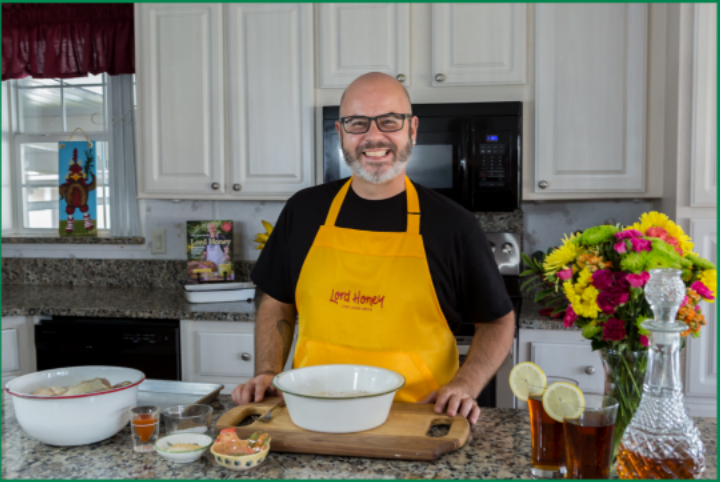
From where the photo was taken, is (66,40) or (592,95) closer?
(592,95)

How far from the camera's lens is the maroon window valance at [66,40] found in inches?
119

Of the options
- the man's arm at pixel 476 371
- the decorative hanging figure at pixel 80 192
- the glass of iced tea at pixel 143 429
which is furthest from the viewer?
the decorative hanging figure at pixel 80 192

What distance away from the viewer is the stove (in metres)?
2.26

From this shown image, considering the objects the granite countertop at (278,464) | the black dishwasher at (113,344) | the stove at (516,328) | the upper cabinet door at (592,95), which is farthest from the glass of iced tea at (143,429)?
the upper cabinet door at (592,95)

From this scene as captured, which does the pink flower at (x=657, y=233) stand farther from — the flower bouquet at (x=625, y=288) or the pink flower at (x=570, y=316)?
the pink flower at (x=570, y=316)

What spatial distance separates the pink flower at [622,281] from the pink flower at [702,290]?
0.10 meters

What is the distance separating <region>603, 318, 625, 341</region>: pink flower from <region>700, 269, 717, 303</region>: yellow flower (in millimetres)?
134

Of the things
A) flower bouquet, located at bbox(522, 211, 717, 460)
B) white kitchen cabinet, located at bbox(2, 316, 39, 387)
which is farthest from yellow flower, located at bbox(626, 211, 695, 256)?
white kitchen cabinet, located at bbox(2, 316, 39, 387)

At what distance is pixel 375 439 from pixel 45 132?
10.2ft

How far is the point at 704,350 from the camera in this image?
7.27 ft

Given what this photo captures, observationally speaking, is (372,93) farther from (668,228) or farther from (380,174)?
(668,228)

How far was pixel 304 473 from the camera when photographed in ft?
3.05

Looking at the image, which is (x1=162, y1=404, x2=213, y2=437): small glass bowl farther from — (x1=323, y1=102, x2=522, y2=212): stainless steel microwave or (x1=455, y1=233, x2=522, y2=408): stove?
(x1=323, y1=102, x2=522, y2=212): stainless steel microwave

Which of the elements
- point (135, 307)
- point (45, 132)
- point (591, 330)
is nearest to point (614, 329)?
point (591, 330)
